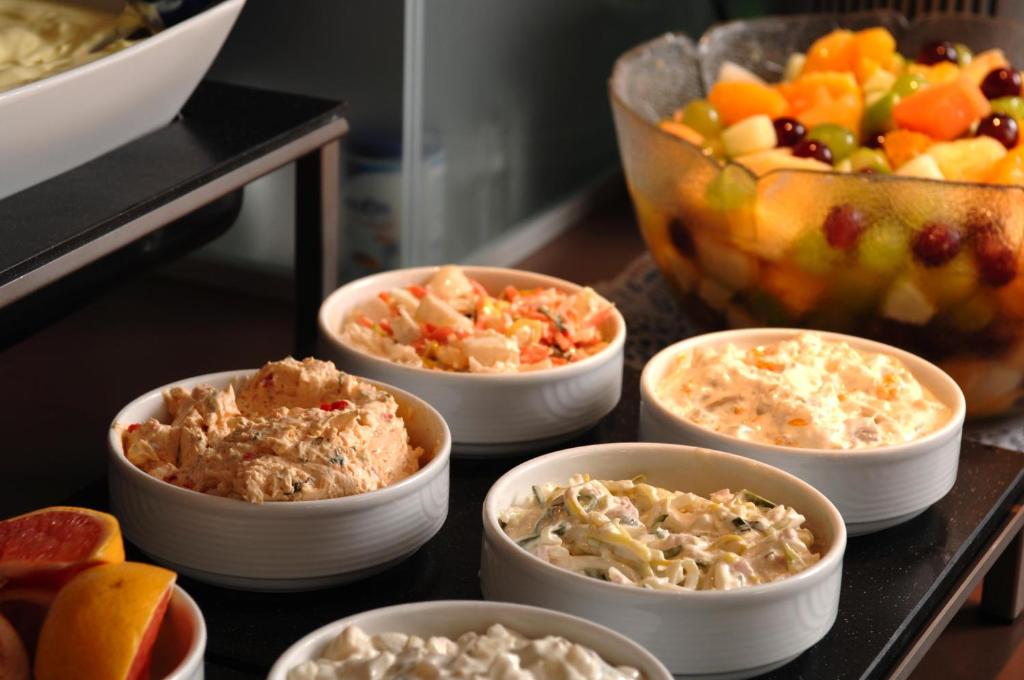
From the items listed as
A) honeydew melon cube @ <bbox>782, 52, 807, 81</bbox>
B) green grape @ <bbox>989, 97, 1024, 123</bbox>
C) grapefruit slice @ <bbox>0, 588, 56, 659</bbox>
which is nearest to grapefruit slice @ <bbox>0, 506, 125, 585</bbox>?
grapefruit slice @ <bbox>0, 588, 56, 659</bbox>

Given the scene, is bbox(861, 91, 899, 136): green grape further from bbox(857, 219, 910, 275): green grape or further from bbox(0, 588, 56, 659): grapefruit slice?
bbox(0, 588, 56, 659): grapefruit slice

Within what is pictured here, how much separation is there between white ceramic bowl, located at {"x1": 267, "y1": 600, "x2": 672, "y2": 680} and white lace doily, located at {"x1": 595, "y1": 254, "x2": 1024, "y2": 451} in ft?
3.71

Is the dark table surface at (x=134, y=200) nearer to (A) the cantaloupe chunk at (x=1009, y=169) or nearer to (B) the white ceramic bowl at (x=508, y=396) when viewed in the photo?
(B) the white ceramic bowl at (x=508, y=396)

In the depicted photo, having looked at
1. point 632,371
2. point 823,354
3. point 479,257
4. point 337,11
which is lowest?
point 479,257

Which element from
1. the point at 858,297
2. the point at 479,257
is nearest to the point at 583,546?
the point at 858,297

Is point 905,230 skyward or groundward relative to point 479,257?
skyward

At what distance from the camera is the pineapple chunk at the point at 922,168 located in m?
1.90

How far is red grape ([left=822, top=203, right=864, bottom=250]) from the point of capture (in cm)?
180

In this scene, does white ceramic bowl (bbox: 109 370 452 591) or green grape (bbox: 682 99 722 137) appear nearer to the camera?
white ceramic bowl (bbox: 109 370 452 591)

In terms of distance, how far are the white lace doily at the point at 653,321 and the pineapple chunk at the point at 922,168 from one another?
35 cm

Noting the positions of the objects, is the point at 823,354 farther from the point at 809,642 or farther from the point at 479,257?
the point at 479,257

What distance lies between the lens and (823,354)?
1487mm

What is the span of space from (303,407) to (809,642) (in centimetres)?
49

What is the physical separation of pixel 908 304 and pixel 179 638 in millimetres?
1148
